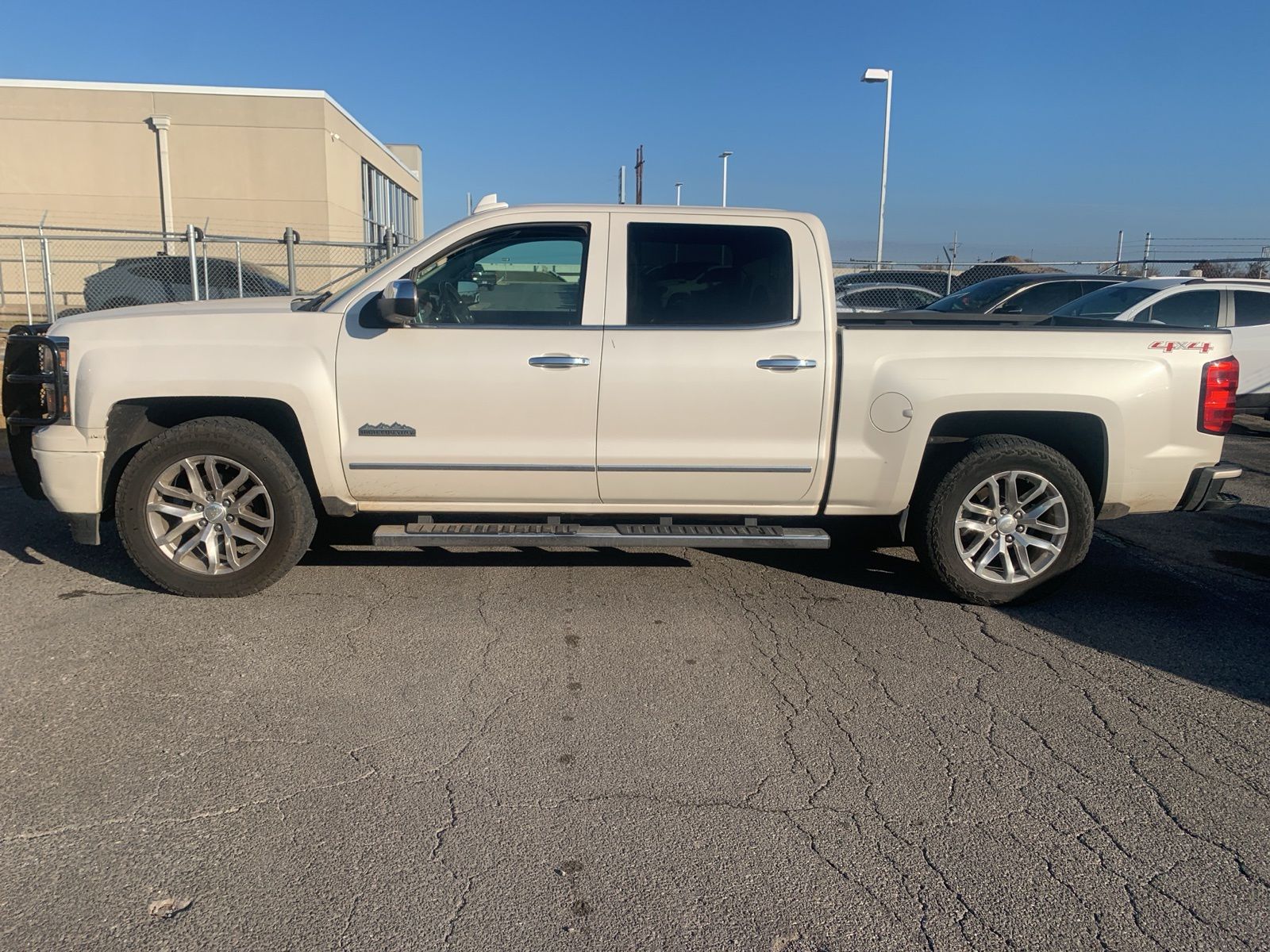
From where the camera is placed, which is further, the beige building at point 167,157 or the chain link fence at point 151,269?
the beige building at point 167,157

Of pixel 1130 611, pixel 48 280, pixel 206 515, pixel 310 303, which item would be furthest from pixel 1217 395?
pixel 48 280

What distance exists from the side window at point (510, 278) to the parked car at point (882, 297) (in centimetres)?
1203

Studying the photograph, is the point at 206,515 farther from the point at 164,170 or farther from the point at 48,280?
the point at 164,170

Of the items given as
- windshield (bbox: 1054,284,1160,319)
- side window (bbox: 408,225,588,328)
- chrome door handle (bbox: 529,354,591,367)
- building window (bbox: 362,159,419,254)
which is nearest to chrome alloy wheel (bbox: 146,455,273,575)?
side window (bbox: 408,225,588,328)

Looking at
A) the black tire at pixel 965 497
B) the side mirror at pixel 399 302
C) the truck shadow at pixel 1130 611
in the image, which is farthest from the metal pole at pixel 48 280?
the black tire at pixel 965 497

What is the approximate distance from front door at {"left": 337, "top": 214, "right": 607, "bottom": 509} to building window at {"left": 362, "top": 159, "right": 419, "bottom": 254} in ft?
88.2

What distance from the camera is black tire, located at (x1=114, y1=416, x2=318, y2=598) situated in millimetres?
4770

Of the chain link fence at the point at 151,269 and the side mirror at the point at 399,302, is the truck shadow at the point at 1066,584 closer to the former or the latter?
the side mirror at the point at 399,302

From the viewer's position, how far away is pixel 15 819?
118 inches

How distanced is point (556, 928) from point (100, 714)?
2.18 meters

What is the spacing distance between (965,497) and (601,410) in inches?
75.5

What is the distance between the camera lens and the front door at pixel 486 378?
4754mm

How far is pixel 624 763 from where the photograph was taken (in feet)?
11.3

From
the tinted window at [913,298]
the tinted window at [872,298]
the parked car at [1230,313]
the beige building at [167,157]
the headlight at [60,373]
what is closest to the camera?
the headlight at [60,373]
